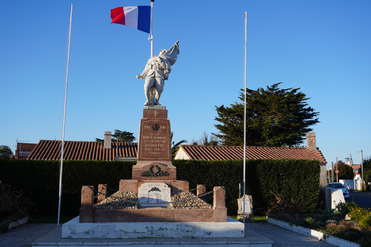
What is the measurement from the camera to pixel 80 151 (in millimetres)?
22391

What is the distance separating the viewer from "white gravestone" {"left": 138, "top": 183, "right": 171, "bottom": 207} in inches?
359

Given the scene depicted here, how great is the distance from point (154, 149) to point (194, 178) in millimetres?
5611

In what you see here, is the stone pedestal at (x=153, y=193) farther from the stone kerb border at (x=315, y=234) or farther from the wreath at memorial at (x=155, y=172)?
the stone kerb border at (x=315, y=234)

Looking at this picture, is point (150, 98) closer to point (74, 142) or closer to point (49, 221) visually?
point (49, 221)

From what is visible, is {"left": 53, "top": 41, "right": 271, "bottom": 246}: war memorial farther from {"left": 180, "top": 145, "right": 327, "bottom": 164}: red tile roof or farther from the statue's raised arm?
{"left": 180, "top": 145, "right": 327, "bottom": 164}: red tile roof

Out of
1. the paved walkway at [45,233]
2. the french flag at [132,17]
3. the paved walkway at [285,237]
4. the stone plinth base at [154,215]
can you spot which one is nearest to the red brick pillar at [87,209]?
the stone plinth base at [154,215]

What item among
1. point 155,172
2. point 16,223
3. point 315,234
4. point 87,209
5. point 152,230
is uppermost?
point 155,172

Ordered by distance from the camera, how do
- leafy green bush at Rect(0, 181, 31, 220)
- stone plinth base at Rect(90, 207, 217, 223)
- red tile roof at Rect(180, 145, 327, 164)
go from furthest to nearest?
red tile roof at Rect(180, 145, 327, 164) < leafy green bush at Rect(0, 181, 31, 220) < stone plinth base at Rect(90, 207, 217, 223)

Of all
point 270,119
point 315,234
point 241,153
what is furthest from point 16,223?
point 270,119

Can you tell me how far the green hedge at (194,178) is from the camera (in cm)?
1449

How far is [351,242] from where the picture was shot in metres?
8.31

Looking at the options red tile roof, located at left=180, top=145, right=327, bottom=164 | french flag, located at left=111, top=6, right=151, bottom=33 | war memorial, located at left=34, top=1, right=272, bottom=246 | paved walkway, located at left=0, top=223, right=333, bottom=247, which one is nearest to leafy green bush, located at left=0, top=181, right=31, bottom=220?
paved walkway, located at left=0, top=223, right=333, bottom=247

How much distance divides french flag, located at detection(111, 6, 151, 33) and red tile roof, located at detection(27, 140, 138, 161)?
11.0 m

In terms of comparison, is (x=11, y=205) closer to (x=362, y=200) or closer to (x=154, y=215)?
(x=154, y=215)
